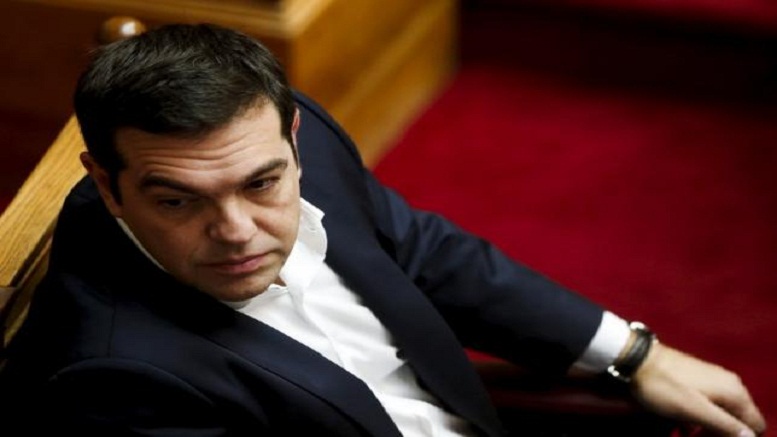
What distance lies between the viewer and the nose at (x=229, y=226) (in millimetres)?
1160

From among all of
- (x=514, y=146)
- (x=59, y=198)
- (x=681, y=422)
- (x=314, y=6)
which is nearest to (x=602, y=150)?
(x=514, y=146)

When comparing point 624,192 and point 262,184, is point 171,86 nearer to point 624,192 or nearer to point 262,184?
point 262,184

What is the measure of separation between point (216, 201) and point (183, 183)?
0.05m

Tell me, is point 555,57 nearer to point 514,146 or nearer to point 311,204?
point 514,146

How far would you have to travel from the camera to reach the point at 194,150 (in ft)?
3.71

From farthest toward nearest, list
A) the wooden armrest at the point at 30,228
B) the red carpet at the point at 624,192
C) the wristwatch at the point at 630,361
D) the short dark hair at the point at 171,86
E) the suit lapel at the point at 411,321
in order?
the red carpet at the point at 624,192
the wristwatch at the point at 630,361
the suit lapel at the point at 411,321
the wooden armrest at the point at 30,228
the short dark hair at the point at 171,86

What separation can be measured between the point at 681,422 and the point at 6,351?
2.46 ft

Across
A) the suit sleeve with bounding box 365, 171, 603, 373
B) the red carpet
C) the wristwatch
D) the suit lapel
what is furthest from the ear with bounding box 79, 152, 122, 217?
the red carpet

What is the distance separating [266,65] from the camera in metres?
1.20

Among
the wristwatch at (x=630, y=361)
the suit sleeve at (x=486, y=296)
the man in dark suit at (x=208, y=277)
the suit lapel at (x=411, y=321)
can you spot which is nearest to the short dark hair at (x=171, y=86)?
the man in dark suit at (x=208, y=277)

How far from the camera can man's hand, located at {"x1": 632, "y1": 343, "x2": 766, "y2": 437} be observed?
1495 millimetres

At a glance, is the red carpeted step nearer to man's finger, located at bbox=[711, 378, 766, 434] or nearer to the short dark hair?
man's finger, located at bbox=[711, 378, 766, 434]

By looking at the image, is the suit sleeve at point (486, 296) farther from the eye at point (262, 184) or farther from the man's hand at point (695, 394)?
the eye at point (262, 184)

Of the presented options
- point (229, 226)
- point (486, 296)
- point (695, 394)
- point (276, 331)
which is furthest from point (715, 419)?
point (229, 226)
